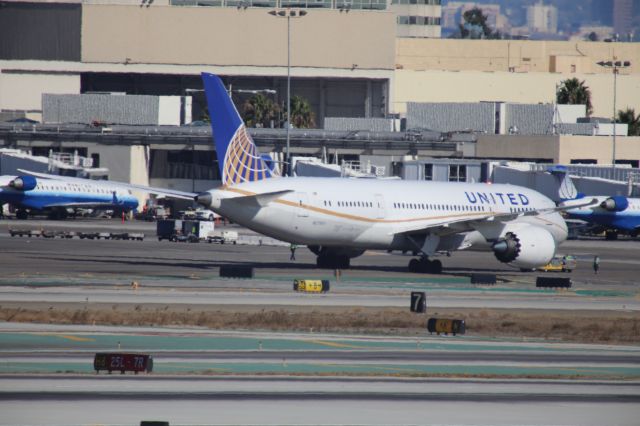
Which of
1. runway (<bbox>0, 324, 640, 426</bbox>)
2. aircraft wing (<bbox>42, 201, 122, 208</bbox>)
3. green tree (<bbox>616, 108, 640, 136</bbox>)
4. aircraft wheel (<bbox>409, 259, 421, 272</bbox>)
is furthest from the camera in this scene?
green tree (<bbox>616, 108, 640, 136</bbox>)

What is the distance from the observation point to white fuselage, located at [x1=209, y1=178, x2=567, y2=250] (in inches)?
2234

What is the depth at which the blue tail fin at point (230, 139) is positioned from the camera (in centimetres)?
5853

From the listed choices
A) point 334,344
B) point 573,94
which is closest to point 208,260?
point 334,344

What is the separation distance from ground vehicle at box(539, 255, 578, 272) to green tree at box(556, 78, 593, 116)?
3965 inches

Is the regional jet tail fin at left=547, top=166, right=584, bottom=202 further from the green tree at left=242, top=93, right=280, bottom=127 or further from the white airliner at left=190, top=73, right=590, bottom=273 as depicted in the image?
the green tree at left=242, top=93, right=280, bottom=127

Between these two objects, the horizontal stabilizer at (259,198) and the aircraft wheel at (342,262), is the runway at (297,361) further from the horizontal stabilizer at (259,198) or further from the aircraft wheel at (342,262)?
the horizontal stabilizer at (259,198)

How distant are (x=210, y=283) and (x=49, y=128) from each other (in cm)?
8385

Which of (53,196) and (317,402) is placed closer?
(317,402)

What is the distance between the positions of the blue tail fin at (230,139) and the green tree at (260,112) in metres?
106

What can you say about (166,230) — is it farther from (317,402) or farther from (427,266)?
(317,402)

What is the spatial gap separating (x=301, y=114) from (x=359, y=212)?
10477cm

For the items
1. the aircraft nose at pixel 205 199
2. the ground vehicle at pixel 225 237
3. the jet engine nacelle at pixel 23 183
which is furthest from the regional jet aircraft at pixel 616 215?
the aircraft nose at pixel 205 199

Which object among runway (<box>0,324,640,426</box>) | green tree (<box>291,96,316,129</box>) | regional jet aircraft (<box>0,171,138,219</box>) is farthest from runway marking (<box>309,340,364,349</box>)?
green tree (<box>291,96,316,129</box>)

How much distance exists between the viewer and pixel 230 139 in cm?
5891
